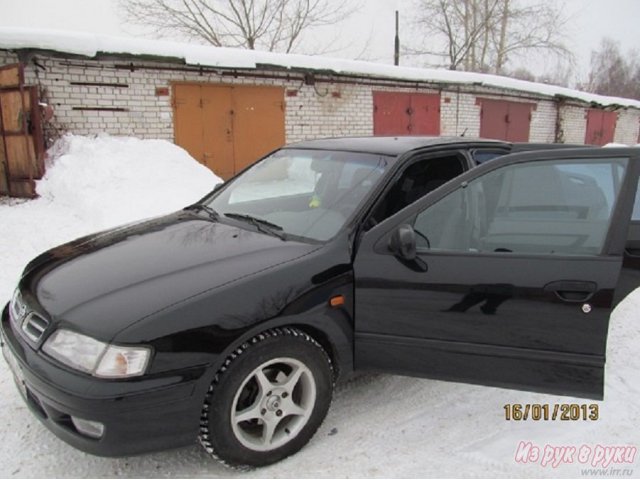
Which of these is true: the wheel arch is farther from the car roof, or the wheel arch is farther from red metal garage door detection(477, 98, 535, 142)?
red metal garage door detection(477, 98, 535, 142)

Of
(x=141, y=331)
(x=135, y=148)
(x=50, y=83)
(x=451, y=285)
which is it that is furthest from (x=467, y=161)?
(x=50, y=83)

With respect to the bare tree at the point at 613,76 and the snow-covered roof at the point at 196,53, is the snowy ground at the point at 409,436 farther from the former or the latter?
the bare tree at the point at 613,76

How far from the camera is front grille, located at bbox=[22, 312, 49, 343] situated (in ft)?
7.20

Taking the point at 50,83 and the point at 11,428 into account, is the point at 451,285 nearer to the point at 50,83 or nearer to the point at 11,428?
the point at 11,428

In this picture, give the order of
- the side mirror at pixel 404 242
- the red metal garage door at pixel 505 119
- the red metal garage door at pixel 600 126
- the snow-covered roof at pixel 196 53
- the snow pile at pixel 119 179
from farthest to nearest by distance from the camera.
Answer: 1. the red metal garage door at pixel 600 126
2. the red metal garage door at pixel 505 119
3. the snow-covered roof at pixel 196 53
4. the snow pile at pixel 119 179
5. the side mirror at pixel 404 242

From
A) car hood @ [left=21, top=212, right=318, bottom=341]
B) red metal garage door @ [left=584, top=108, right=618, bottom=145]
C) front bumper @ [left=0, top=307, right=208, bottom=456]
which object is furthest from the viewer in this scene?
red metal garage door @ [left=584, top=108, right=618, bottom=145]

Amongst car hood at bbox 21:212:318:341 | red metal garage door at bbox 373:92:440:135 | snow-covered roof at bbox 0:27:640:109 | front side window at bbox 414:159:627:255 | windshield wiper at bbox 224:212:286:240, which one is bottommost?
car hood at bbox 21:212:318:341

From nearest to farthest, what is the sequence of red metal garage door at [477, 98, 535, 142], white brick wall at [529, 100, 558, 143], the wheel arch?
1. the wheel arch
2. red metal garage door at [477, 98, 535, 142]
3. white brick wall at [529, 100, 558, 143]

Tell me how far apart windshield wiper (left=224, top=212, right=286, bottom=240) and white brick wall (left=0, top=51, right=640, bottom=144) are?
6.35 meters

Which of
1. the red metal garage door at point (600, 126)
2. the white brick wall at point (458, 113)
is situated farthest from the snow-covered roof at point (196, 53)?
the red metal garage door at point (600, 126)

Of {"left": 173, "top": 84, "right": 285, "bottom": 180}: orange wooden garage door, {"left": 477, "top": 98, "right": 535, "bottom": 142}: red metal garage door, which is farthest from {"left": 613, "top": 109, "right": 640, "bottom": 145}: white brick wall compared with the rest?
{"left": 173, "top": 84, "right": 285, "bottom": 180}: orange wooden garage door

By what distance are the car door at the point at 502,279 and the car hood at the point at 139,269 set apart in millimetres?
536

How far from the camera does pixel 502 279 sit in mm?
2441
